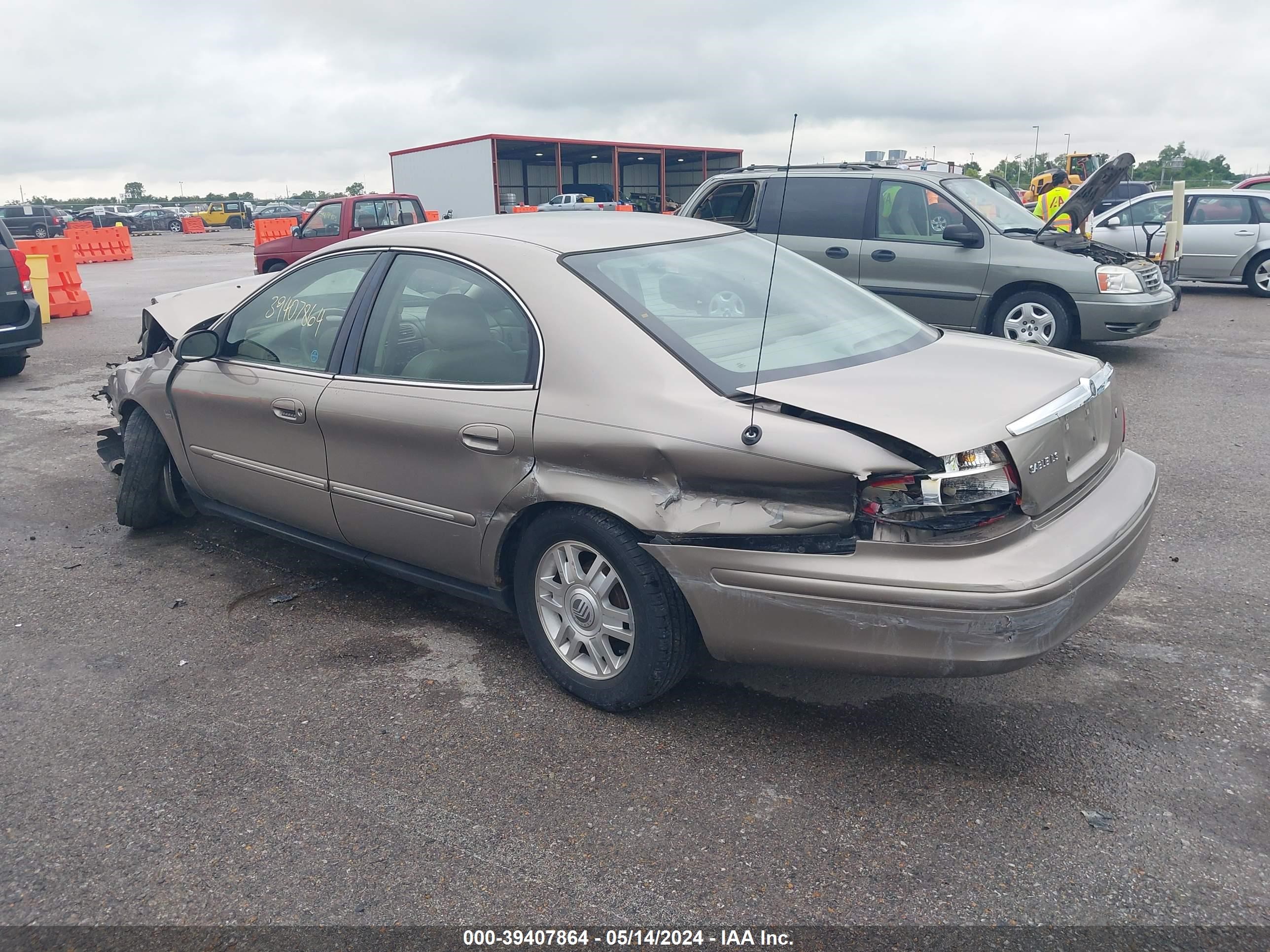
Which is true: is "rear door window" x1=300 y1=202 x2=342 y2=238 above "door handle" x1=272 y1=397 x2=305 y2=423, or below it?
above

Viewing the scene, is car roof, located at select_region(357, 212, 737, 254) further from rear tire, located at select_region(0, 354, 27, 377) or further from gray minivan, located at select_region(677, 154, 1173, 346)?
rear tire, located at select_region(0, 354, 27, 377)

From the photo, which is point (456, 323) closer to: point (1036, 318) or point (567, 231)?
point (567, 231)

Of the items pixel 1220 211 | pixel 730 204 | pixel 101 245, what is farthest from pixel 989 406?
pixel 101 245

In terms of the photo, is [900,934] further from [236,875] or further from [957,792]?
A: [236,875]

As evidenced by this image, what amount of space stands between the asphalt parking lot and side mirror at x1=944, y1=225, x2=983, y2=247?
4856mm

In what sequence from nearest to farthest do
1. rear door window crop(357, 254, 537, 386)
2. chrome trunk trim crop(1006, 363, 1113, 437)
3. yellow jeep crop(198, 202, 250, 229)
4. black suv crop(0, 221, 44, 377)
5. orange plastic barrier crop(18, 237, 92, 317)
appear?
chrome trunk trim crop(1006, 363, 1113, 437), rear door window crop(357, 254, 537, 386), black suv crop(0, 221, 44, 377), orange plastic barrier crop(18, 237, 92, 317), yellow jeep crop(198, 202, 250, 229)

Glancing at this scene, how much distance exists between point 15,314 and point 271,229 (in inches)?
866

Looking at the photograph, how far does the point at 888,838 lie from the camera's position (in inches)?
102

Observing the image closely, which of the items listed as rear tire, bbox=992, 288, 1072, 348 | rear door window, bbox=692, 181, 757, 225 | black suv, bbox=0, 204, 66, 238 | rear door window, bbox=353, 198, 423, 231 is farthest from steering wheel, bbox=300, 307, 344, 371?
black suv, bbox=0, 204, 66, 238

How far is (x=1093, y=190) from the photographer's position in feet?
31.6

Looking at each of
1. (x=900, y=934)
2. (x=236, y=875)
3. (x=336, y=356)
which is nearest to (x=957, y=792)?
(x=900, y=934)

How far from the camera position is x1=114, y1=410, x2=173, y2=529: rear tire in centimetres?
489

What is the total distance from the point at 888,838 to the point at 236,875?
5.60 ft

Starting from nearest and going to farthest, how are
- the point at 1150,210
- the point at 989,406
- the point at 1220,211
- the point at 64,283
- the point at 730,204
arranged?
the point at 989,406 < the point at 730,204 < the point at 1220,211 < the point at 1150,210 < the point at 64,283
